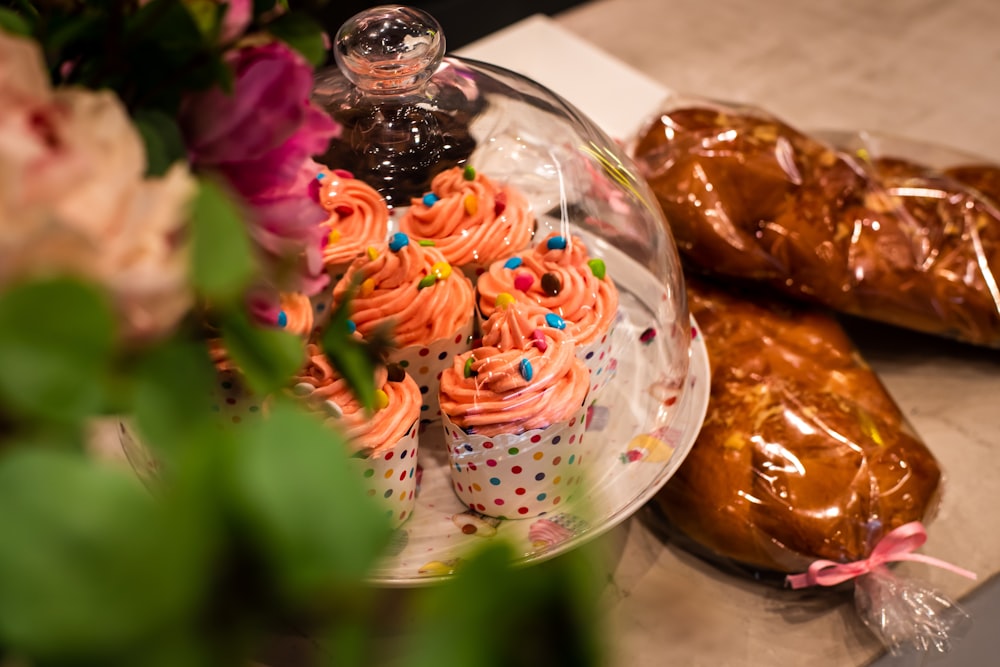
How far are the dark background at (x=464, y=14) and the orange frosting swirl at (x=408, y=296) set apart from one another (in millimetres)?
1201

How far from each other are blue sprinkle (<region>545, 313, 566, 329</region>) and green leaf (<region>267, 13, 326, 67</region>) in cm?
59

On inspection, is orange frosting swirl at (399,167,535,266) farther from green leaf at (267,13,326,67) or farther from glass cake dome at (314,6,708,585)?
green leaf at (267,13,326,67)

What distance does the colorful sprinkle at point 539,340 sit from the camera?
99cm

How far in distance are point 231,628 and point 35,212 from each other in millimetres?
150

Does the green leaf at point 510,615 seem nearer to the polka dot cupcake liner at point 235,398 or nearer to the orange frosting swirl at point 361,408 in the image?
the polka dot cupcake liner at point 235,398

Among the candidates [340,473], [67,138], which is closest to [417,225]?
[67,138]

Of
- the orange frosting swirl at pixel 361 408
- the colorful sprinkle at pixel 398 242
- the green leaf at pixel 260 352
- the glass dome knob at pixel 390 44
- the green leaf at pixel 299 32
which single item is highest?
the green leaf at pixel 299 32

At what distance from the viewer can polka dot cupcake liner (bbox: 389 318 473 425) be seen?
105 cm

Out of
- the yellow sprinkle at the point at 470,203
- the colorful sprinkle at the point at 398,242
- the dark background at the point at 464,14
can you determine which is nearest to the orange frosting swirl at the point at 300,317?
the colorful sprinkle at the point at 398,242

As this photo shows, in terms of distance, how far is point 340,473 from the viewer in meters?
0.22

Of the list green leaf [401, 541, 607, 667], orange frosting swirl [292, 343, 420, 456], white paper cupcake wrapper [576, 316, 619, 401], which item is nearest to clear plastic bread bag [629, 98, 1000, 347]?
white paper cupcake wrapper [576, 316, 619, 401]

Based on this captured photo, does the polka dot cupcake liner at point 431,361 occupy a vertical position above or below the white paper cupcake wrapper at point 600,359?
below

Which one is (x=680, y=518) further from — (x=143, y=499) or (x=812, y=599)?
(x=143, y=499)

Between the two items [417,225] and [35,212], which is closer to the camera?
[35,212]
